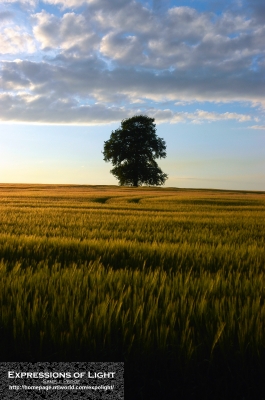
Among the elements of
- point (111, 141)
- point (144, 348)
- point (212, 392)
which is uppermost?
point (111, 141)

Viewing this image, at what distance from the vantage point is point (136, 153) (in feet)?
171

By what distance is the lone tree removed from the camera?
51.8 m

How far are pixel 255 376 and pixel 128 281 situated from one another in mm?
1192

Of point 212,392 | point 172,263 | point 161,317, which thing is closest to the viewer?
point 212,392

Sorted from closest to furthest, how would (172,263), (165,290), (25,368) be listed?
(25,368), (165,290), (172,263)

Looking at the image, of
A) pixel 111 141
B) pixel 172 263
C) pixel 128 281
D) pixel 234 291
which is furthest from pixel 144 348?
pixel 111 141

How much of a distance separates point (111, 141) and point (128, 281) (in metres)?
51.4

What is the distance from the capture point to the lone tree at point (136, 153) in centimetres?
5184

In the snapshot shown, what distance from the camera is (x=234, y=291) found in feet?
8.07

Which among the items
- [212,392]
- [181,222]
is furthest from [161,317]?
[181,222]

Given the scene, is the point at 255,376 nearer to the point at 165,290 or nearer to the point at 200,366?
the point at 200,366

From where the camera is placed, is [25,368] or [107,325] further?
[107,325]

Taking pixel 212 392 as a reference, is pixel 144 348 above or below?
above

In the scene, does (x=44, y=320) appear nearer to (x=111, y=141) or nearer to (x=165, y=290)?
(x=165, y=290)
